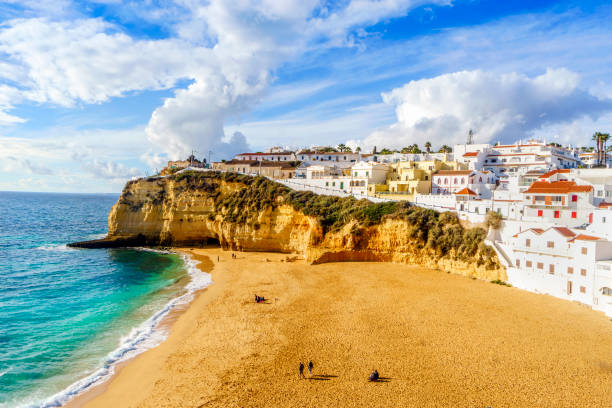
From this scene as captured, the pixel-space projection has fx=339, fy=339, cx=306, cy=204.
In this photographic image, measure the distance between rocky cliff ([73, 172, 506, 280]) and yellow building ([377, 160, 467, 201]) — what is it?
1231cm

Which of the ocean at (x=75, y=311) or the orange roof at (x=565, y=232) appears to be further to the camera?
the orange roof at (x=565, y=232)

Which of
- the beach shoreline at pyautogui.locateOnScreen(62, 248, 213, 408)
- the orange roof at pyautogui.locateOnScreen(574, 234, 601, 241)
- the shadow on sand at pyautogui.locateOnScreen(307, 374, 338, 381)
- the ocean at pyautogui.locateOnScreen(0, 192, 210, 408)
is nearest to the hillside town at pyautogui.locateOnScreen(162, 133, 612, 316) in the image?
the orange roof at pyautogui.locateOnScreen(574, 234, 601, 241)

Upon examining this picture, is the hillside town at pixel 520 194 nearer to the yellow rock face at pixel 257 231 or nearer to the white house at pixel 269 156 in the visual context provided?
the white house at pixel 269 156

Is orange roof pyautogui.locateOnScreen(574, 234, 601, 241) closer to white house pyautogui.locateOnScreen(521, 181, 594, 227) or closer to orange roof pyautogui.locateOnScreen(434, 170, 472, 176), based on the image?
white house pyautogui.locateOnScreen(521, 181, 594, 227)

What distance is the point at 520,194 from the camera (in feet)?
135

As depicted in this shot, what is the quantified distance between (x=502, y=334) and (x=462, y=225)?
1555 centimetres

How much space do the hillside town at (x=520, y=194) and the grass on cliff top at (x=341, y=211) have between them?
1643mm

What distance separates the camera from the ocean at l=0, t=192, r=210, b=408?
708 inches

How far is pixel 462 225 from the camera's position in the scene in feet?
115

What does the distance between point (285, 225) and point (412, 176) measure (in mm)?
23165

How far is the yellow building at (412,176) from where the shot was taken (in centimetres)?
5200

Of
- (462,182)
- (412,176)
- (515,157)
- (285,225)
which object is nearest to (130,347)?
(285,225)

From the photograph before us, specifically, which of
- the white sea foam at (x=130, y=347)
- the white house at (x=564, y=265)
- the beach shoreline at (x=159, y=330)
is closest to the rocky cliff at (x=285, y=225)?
the white house at (x=564, y=265)

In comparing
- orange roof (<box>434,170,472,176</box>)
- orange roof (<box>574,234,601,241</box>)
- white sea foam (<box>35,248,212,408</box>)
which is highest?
orange roof (<box>434,170,472,176</box>)
